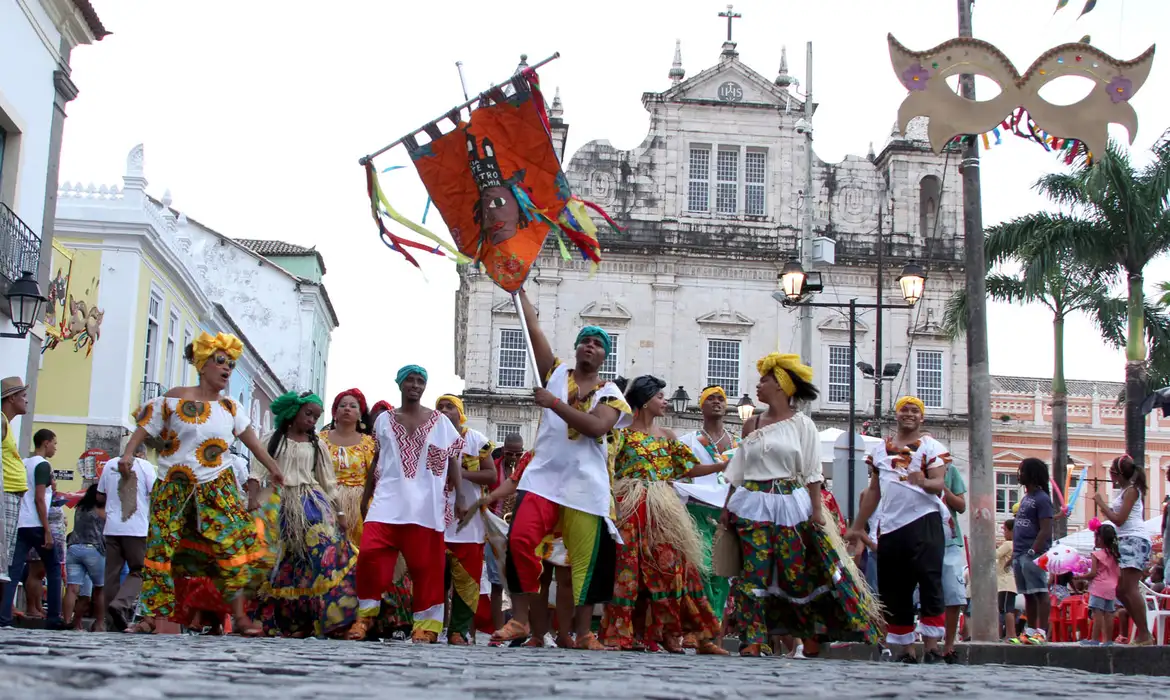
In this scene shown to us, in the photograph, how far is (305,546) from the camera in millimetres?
9016

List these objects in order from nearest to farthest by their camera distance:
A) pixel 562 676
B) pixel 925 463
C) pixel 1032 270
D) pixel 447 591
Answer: pixel 562 676, pixel 925 463, pixel 447 591, pixel 1032 270

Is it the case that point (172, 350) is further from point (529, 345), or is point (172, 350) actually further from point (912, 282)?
point (529, 345)

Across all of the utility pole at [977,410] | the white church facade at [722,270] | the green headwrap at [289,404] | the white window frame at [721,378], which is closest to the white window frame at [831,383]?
Answer: the white church facade at [722,270]

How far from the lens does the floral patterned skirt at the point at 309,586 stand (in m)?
8.95

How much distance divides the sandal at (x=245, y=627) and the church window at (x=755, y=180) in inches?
1406

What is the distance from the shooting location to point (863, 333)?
43.3 metres

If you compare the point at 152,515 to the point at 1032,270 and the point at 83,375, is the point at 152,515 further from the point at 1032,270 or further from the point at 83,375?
the point at 1032,270

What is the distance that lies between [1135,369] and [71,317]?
1867cm

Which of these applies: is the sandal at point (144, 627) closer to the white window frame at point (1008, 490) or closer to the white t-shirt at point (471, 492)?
the white t-shirt at point (471, 492)

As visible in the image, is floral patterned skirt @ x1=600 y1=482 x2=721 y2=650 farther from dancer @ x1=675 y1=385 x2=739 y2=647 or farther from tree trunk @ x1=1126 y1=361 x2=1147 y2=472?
tree trunk @ x1=1126 y1=361 x2=1147 y2=472

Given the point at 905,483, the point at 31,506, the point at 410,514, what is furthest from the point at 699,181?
the point at 410,514

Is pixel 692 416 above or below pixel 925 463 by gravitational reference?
above

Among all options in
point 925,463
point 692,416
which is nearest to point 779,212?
point 692,416

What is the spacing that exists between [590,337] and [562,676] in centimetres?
389
